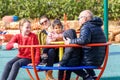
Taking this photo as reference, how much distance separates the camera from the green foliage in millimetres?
15898

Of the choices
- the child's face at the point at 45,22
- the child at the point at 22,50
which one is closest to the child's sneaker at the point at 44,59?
the child at the point at 22,50

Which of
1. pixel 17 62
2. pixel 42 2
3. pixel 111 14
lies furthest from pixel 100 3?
pixel 17 62

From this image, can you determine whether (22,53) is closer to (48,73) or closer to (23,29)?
(23,29)

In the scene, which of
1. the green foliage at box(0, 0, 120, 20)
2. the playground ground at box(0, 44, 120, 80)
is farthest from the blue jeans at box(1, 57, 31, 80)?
the green foliage at box(0, 0, 120, 20)

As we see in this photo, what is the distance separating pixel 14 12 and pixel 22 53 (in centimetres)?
1047

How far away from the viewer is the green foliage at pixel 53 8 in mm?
15898

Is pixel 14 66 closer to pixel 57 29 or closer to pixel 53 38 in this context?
pixel 53 38

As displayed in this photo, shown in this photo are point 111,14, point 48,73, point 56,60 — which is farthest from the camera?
point 111,14

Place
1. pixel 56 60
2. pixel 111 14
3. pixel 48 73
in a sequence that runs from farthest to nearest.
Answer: pixel 111 14 < pixel 48 73 < pixel 56 60

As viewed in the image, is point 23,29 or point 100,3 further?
point 100,3

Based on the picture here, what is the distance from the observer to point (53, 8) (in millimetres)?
16234

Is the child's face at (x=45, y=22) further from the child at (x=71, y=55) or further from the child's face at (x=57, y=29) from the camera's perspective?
the child at (x=71, y=55)

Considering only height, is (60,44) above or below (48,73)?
above

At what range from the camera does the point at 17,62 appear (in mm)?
6207
